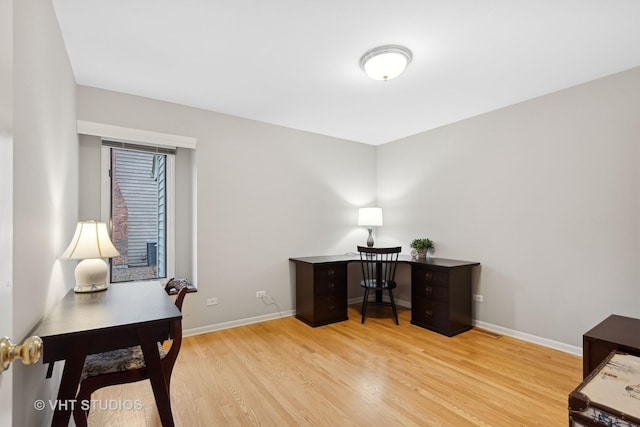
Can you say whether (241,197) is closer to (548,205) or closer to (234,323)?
(234,323)

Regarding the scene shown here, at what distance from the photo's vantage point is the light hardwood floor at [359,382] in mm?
1989

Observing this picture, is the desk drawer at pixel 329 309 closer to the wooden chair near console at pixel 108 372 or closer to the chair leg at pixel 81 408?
the wooden chair near console at pixel 108 372

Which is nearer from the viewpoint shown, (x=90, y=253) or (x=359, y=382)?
(x=90, y=253)

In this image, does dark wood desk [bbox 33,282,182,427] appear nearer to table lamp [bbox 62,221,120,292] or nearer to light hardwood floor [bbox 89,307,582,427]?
table lamp [bbox 62,221,120,292]

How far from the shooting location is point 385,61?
235 cm

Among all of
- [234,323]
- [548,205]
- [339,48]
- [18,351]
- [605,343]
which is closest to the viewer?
[18,351]

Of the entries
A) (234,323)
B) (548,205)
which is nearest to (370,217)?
(548,205)

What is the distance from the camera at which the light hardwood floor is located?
1.99 m

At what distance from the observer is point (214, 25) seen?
205 cm

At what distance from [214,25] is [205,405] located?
2.50m

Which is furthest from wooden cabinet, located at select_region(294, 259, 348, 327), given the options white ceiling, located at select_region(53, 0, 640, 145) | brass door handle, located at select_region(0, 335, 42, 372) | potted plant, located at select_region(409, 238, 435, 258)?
brass door handle, located at select_region(0, 335, 42, 372)

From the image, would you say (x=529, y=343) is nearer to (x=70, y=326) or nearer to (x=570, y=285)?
(x=570, y=285)

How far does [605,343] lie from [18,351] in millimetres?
2579

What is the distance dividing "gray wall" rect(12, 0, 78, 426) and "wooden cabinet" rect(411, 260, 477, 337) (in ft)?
10.7
